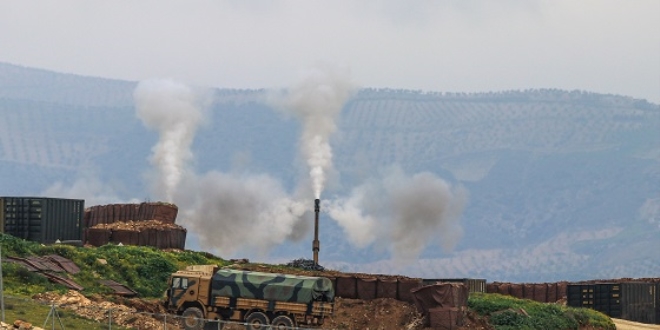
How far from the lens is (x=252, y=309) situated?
56.6 meters

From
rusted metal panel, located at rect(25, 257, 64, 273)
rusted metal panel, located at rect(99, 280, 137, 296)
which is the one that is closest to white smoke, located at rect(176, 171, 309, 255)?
rusted metal panel, located at rect(99, 280, 137, 296)

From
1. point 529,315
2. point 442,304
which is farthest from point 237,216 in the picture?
point 442,304

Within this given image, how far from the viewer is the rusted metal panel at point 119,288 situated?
63.4 m

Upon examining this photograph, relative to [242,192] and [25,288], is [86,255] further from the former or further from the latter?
[242,192]

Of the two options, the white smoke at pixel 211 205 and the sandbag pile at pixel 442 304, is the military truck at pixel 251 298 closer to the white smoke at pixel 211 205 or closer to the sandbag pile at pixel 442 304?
the sandbag pile at pixel 442 304

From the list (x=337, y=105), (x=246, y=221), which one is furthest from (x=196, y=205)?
(x=337, y=105)

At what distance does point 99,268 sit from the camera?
66250mm

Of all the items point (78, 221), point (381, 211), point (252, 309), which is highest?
point (381, 211)

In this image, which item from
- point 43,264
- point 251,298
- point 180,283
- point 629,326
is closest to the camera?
point 251,298

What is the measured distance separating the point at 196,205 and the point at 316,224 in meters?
41.6

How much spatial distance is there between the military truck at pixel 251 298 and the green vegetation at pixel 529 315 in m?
11.2

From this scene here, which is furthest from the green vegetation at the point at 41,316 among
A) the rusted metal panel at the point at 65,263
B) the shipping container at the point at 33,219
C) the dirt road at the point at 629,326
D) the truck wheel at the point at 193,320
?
the dirt road at the point at 629,326

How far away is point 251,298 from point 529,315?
17334 mm

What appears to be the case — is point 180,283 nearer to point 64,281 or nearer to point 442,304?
point 64,281
